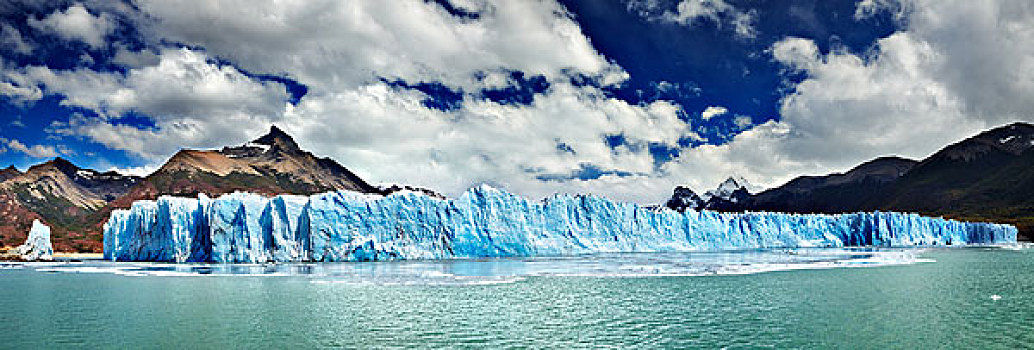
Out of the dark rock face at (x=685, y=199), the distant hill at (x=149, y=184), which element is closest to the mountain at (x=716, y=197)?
the dark rock face at (x=685, y=199)

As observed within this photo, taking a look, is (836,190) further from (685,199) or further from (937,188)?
(685,199)

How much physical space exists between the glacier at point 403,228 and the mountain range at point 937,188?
204ft

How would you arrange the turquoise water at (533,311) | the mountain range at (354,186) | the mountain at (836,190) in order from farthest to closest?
the mountain at (836,190), the mountain range at (354,186), the turquoise water at (533,311)

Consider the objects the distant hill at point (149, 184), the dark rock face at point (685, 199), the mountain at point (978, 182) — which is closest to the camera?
the distant hill at point (149, 184)

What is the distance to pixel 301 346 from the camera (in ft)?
35.4

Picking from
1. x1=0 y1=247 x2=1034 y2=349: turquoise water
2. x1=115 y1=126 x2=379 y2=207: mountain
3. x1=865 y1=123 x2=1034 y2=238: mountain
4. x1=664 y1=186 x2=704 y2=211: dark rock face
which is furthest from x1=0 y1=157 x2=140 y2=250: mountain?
x1=664 y1=186 x2=704 y2=211: dark rock face

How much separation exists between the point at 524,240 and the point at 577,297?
2567 centimetres

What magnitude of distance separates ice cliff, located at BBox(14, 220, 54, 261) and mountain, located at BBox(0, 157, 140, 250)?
20885 mm

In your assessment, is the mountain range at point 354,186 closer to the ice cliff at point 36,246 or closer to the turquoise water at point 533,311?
the ice cliff at point 36,246

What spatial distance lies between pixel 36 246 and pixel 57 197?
104m

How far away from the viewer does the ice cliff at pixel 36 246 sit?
45250 mm

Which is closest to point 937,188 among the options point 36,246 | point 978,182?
point 978,182

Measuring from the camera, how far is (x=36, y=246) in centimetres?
4547

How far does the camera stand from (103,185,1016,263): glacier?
34.4m
